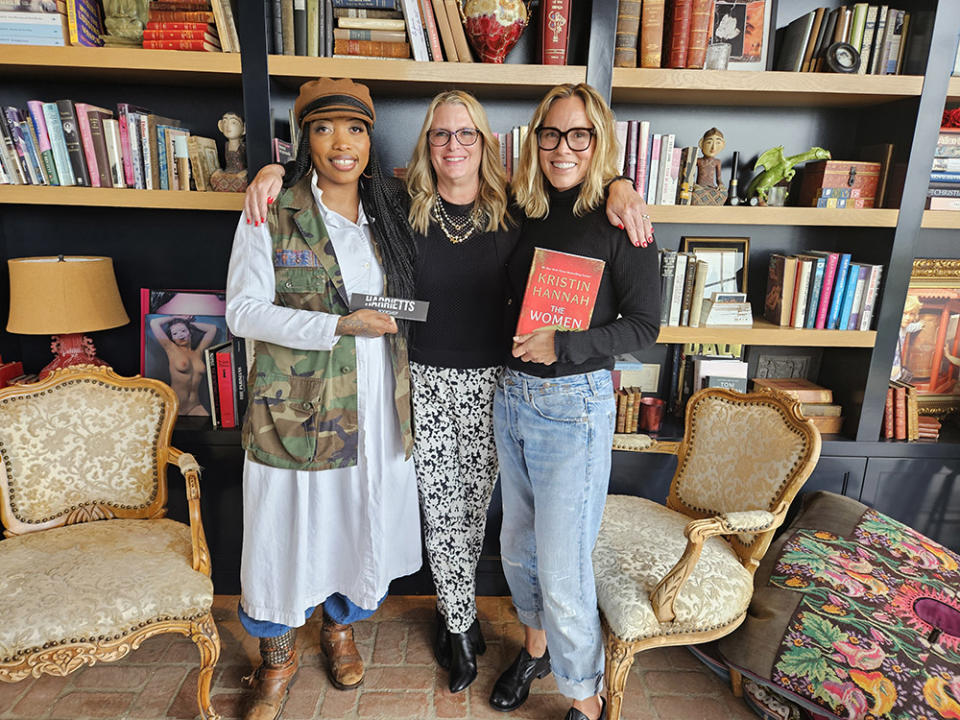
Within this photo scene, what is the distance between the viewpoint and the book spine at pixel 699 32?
1920 mm

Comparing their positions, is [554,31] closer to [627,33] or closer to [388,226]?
[627,33]

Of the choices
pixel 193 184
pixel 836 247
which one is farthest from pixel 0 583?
pixel 836 247

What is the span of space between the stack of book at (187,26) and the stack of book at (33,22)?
262mm

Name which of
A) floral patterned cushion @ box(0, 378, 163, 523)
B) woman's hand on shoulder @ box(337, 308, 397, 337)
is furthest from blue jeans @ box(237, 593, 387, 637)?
woman's hand on shoulder @ box(337, 308, 397, 337)

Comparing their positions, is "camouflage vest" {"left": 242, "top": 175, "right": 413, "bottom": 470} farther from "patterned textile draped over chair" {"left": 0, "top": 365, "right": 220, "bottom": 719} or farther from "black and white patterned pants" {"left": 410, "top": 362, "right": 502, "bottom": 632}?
"patterned textile draped over chair" {"left": 0, "top": 365, "right": 220, "bottom": 719}

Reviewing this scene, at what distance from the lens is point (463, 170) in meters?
1.57

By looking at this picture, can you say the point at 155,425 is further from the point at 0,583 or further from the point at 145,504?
the point at 0,583

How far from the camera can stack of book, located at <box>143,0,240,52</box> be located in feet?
6.17

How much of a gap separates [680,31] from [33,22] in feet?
6.79

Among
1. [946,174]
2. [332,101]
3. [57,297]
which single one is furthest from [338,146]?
[946,174]

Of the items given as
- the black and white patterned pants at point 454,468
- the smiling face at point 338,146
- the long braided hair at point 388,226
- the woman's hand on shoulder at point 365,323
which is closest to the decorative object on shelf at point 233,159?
the long braided hair at point 388,226

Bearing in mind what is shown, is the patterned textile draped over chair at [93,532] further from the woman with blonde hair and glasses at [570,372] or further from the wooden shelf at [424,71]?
the wooden shelf at [424,71]

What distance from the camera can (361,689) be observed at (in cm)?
191

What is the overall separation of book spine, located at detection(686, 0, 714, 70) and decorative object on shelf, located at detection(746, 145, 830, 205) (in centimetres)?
42
